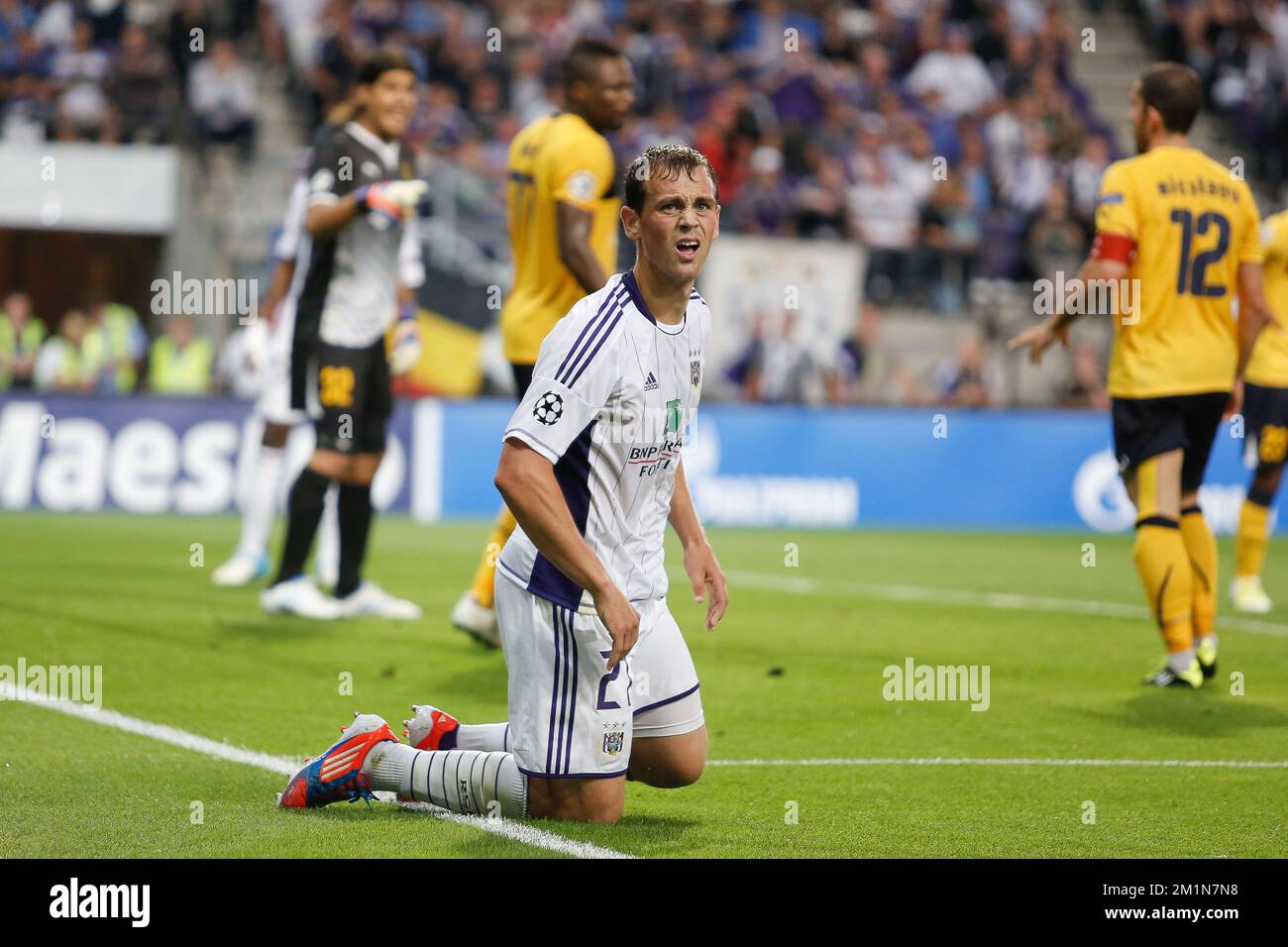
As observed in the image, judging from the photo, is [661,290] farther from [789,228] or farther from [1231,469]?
[789,228]

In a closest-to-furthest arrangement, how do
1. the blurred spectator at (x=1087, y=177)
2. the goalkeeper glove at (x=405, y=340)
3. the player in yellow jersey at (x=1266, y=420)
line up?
the goalkeeper glove at (x=405, y=340), the player in yellow jersey at (x=1266, y=420), the blurred spectator at (x=1087, y=177)

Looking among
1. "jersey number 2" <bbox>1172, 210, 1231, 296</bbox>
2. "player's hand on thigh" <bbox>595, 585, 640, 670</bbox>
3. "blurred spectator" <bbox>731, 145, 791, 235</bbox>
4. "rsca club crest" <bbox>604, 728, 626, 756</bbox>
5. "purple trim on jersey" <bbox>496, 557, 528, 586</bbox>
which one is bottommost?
"rsca club crest" <bbox>604, 728, 626, 756</bbox>

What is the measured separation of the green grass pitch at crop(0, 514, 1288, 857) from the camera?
4.93 m

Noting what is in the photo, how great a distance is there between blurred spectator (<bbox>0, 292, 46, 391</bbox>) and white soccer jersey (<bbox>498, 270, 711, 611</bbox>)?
17.5 metres

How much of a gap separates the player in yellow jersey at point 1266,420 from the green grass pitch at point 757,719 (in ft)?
1.91

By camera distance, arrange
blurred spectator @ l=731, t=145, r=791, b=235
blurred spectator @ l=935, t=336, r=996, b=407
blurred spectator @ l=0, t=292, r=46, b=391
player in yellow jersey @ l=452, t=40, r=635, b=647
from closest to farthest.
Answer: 1. player in yellow jersey @ l=452, t=40, r=635, b=647
2. blurred spectator @ l=935, t=336, r=996, b=407
3. blurred spectator @ l=0, t=292, r=46, b=391
4. blurred spectator @ l=731, t=145, r=791, b=235

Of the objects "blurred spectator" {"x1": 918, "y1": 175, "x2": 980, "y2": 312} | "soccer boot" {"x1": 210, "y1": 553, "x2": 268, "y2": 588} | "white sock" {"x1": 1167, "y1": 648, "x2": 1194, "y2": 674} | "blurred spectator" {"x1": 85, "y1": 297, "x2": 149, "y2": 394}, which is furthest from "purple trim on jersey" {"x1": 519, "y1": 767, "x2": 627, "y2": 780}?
"blurred spectator" {"x1": 918, "y1": 175, "x2": 980, "y2": 312}

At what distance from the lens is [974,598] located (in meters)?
11.6

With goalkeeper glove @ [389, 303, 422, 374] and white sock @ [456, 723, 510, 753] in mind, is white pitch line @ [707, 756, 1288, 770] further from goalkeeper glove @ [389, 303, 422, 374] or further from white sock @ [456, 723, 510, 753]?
goalkeeper glove @ [389, 303, 422, 374]

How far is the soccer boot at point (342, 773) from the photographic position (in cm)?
509

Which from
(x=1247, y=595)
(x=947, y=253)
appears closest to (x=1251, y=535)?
(x=1247, y=595)

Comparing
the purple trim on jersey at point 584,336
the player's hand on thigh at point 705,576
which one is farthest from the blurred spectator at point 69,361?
the purple trim on jersey at point 584,336

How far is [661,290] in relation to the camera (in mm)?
4898

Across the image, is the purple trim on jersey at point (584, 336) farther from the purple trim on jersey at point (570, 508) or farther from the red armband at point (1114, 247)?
the red armband at point (1114, 247)
